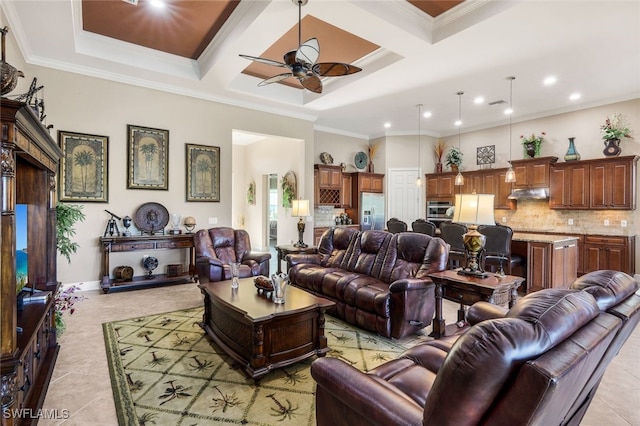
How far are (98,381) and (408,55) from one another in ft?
15.9

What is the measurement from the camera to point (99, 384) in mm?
2375

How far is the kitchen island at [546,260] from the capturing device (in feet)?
15.1

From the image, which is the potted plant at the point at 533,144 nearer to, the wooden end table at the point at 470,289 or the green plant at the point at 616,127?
the green plant at the point at 616,127

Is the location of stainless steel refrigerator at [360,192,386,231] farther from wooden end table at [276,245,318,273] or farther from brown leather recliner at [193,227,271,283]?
brown leather recliner at [193,227,271,283]

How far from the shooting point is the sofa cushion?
4.41 ft

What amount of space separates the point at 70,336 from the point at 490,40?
570cm

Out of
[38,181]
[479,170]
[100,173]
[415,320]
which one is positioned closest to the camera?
[38,181]

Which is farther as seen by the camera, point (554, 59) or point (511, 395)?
point (554, 59)

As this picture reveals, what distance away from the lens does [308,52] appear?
3141 millimetres

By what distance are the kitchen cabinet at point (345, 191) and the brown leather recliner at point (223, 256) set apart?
3.76 meters

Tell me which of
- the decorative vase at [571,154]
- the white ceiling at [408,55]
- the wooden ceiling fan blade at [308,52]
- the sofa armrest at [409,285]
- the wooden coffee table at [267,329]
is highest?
the white ceiling at [408,55]

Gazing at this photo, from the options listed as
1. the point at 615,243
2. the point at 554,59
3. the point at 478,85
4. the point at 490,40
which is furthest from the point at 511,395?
the point at 615,243

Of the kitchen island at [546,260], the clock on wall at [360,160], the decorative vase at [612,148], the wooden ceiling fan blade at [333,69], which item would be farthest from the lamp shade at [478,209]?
the clock on wall at [360,160]

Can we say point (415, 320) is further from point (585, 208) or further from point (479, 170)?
point (479, 170)
